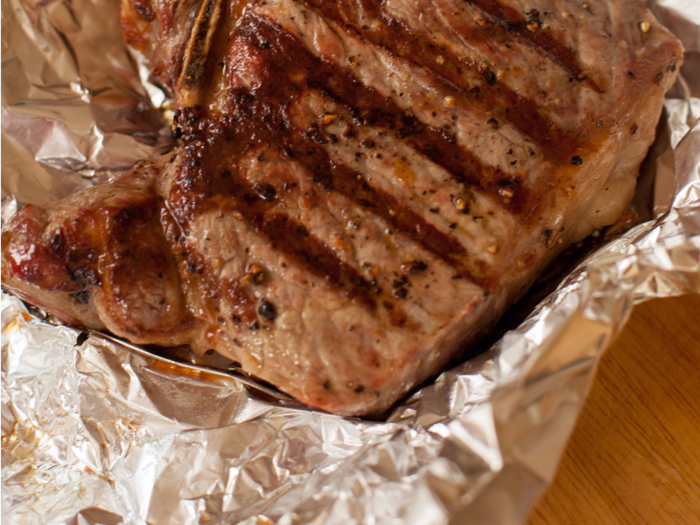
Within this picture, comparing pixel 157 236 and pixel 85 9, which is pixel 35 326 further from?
pixel 85 9

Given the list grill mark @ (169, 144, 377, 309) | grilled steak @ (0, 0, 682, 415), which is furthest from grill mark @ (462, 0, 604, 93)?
grill mark @ (169, 144, 377, 309)

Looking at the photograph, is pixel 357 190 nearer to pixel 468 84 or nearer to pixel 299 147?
pixel 299 147

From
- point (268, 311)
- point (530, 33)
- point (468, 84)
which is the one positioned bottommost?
point (268, 311)

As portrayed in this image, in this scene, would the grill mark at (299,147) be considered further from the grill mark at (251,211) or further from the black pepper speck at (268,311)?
the black pepper speck at (268,311)

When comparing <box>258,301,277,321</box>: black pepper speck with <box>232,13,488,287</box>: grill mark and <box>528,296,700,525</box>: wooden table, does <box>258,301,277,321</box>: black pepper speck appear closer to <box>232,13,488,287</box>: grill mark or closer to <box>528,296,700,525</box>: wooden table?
<box>232,13,488,287</box>: grill mark

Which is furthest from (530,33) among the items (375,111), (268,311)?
(268,311)

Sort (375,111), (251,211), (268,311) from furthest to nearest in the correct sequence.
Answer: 1. (375,111)
2. (251,211)
3. (268,311)

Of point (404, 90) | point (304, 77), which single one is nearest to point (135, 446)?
point (304, 77)

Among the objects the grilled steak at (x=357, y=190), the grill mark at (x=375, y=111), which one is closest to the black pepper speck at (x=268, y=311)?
the grilled steak at (x=357, y=190)
